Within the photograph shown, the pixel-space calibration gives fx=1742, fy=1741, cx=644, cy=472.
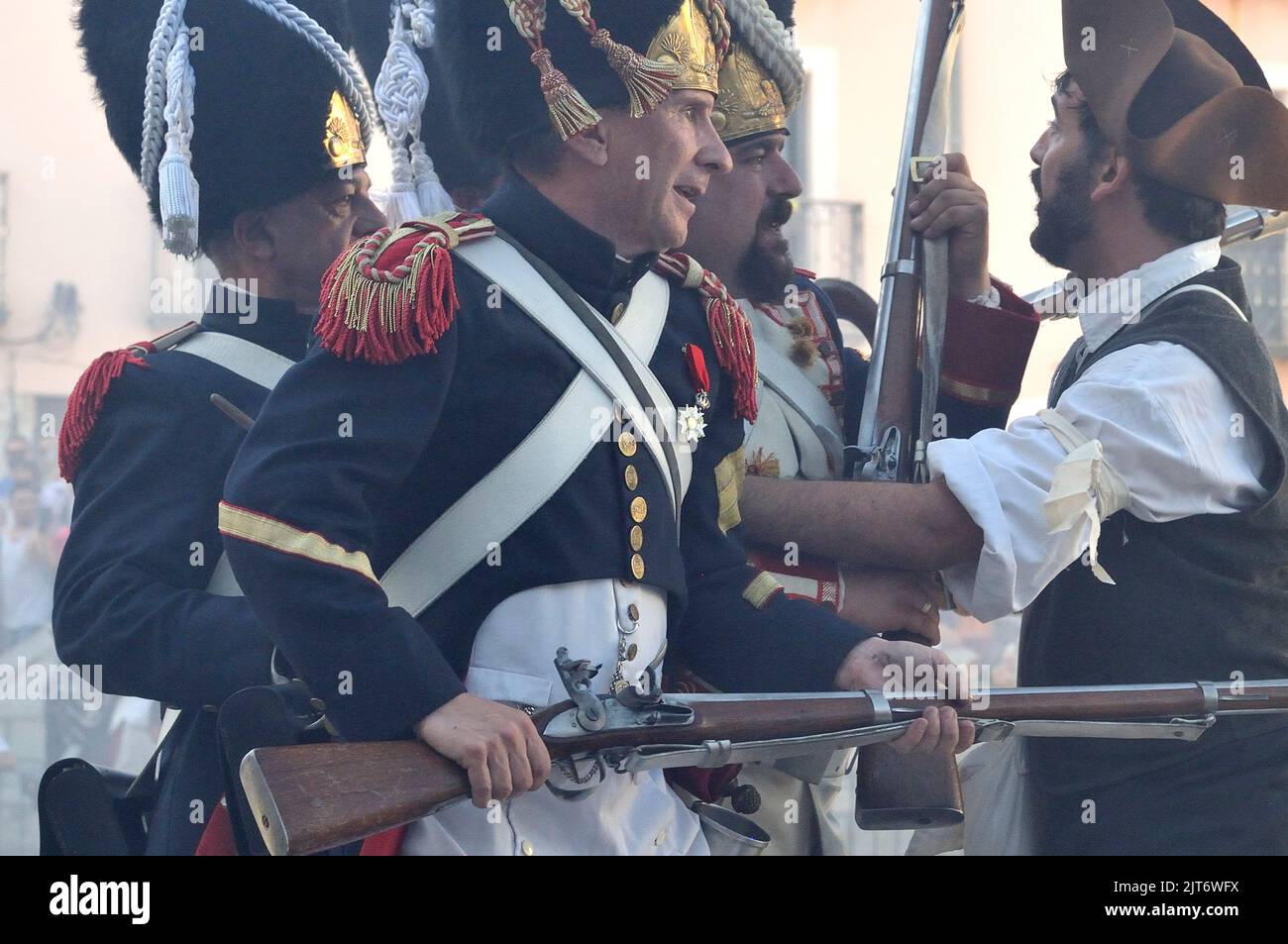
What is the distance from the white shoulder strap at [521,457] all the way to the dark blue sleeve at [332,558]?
14 centimetres

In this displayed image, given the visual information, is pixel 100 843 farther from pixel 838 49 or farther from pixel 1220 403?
pixel 838 49

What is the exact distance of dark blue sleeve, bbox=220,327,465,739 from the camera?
91.4 inches

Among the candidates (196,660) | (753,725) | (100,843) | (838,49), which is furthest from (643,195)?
(838,49)

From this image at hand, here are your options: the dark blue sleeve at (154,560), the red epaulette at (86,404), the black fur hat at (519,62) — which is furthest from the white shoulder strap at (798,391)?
the red epaulette at (86,404)

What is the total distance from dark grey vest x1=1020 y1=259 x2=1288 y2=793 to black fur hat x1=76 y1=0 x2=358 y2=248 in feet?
5.56

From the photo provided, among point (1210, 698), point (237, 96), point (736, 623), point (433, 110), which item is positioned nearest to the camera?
point (736, 623)

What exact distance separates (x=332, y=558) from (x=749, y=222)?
168 cm

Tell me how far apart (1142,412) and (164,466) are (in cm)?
179

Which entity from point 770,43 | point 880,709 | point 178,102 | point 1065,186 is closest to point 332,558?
point 880,709

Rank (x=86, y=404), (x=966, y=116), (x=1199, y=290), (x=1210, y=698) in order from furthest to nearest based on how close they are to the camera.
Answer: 1. (x=966, y=116)
2. (x=1199, y=290)
3. (x=86, y=404)
4. (x=1210, y=698)

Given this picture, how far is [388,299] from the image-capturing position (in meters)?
2.47

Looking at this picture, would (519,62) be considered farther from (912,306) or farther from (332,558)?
(912,306)

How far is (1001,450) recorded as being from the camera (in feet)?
10.8

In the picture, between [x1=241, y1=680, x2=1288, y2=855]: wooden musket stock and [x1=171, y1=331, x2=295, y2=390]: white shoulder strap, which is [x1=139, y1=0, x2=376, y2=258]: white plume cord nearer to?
[x1=171, y1=331, x2=295, y2=390]: white shoulder strap
